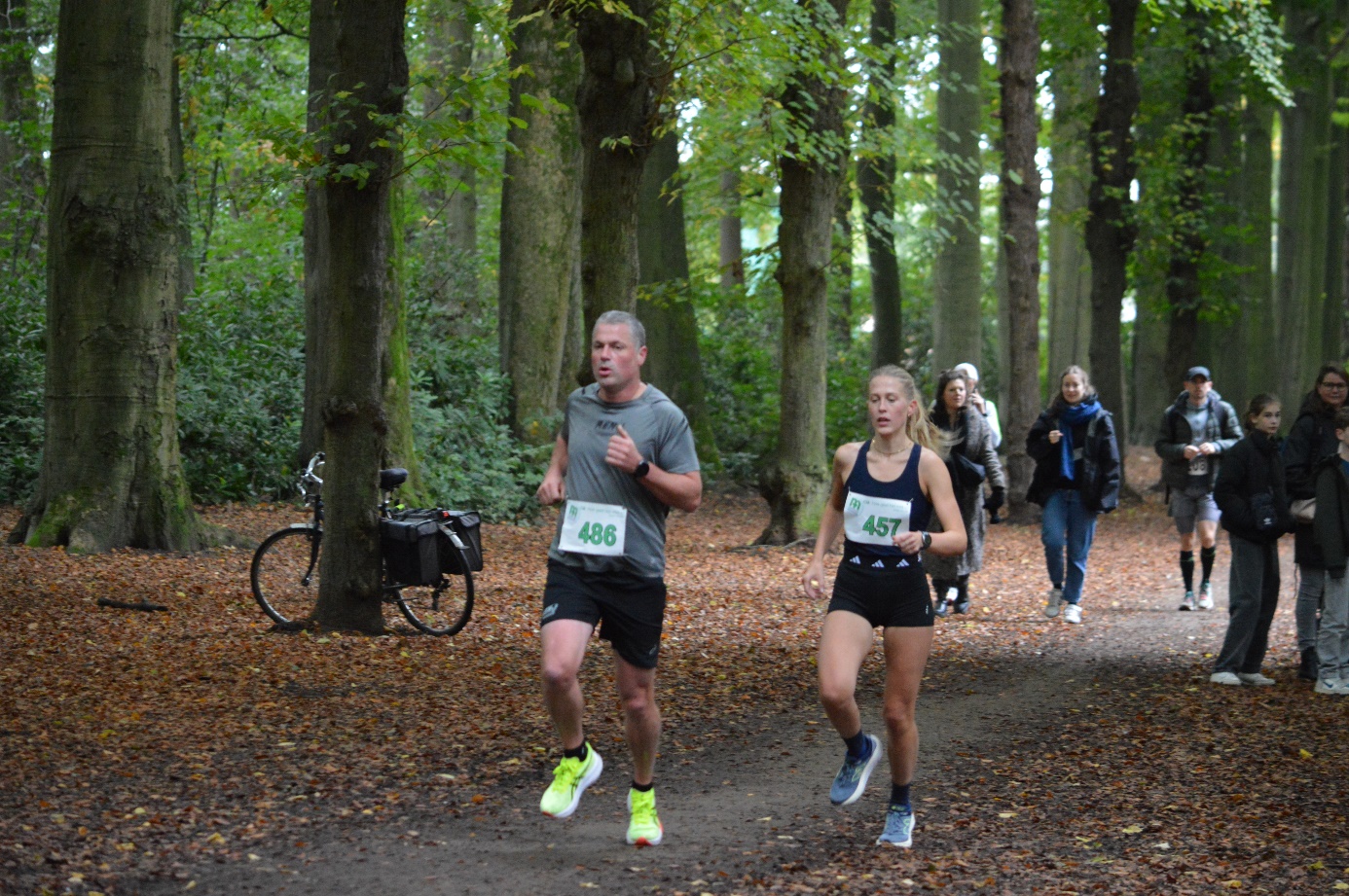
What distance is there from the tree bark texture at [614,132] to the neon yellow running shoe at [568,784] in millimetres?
6882

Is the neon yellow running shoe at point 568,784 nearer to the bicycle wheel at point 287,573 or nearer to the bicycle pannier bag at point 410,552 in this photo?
the bicycle pannier bag at point 410,552

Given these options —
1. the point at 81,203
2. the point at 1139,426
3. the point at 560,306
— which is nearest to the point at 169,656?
the point at 81,203

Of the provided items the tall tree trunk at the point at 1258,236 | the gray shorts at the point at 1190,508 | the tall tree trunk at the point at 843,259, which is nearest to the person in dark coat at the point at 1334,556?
the gray shorts at the point at 1190,508

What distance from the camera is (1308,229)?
28891 millimetres

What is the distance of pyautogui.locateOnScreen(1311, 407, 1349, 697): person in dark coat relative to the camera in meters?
9.13

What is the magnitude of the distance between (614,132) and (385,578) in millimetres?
4362

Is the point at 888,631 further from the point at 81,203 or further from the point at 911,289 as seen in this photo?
the point at 911,289

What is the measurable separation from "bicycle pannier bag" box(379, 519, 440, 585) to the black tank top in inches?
164

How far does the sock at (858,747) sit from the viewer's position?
5.93m

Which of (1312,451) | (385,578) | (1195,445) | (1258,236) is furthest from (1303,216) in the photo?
(385,578)

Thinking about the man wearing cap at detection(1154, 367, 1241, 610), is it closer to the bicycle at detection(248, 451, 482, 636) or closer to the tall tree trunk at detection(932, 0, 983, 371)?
the bicycle at detection(248, 451, 482, 636)

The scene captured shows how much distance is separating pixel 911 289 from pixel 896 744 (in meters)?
34.0

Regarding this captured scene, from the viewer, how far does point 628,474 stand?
541 cm

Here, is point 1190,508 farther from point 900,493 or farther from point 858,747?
point 900,493
